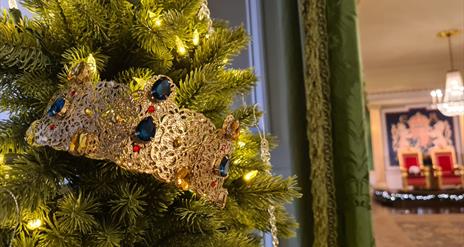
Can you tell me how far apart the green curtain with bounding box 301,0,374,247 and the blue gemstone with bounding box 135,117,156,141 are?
40cm

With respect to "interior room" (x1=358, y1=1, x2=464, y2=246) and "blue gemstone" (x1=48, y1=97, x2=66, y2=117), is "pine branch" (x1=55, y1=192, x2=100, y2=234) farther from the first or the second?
"interior room" (x1=358, y1=1, x2=464, y2=246)

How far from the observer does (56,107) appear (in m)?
0.33

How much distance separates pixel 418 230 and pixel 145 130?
412 centimetres

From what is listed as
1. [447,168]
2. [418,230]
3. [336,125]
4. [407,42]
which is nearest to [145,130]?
[336,125]

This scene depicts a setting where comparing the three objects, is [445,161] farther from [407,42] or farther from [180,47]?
[180,47]

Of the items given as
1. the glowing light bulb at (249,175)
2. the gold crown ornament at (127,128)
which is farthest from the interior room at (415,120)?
the gold crown ornament at (127,128)

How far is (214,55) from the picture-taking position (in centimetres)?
43

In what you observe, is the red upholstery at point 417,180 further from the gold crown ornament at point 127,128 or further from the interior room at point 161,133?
the gold crown ornament at point 127,128

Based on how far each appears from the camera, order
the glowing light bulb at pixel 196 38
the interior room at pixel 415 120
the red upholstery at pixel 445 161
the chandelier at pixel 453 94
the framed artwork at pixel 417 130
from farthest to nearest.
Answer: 1. the framed artwork at pixel 417 130
2. the red upholstery at pixel 445 161
3. the chandelier at pixel 453 94
4. the interior room at pixel 415 120
5. the glowing light bulb at pixel 196 38

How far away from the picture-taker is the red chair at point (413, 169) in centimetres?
649

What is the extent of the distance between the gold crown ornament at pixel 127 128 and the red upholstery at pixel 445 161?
7.55m

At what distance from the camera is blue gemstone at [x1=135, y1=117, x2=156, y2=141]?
0.33 m

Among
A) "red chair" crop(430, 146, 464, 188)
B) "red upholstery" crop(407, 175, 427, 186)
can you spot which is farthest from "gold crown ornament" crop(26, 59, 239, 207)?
"red upholstery" crop(407, 175, 427, 186)

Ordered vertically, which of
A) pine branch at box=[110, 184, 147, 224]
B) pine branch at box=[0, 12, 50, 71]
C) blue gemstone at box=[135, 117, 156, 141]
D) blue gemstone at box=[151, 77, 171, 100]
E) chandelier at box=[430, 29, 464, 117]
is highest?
chandelier at box=[430, 29, 464, 117]
